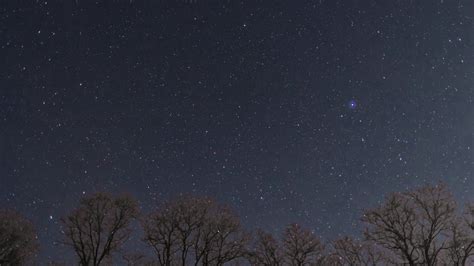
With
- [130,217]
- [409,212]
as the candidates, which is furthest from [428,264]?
[130,217]

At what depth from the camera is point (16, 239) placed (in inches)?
1953

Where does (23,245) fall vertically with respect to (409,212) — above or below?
above

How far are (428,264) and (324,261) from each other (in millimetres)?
11819

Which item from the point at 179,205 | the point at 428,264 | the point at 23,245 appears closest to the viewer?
the point at 428,264

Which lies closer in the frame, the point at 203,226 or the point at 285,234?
the point at 203,226

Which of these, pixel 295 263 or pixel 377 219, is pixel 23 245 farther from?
pixel 377 219

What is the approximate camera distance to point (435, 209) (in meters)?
43.3

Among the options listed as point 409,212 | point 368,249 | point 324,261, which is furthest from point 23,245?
point 409,212

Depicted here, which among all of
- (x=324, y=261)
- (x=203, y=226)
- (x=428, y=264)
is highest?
(x=203, y=226)

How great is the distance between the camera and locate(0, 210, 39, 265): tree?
47.7 m

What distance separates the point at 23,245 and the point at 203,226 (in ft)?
70.4

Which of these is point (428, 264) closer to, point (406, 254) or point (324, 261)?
point (406, 254)

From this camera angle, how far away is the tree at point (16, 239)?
47656mm

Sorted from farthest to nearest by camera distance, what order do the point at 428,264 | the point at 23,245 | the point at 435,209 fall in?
the point at 23,245
the point at 435,209
the point at 428,264
